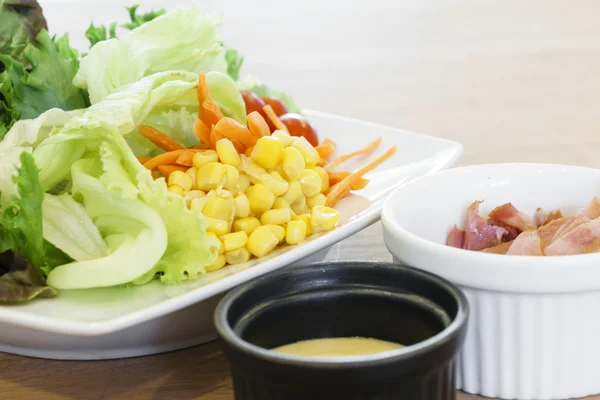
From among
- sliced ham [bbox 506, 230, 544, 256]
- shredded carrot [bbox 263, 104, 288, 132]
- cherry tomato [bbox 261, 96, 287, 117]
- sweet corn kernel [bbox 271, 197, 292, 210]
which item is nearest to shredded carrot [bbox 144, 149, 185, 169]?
sweet corn kernel [bbox 271, 197, 292, 210]

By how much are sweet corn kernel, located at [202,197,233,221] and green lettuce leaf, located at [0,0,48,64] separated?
0.60 metres

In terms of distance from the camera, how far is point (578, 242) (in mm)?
1403

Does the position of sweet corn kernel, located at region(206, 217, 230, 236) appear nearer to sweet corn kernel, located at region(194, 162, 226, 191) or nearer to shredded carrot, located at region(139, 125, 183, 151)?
sweet corn kernel, located at region(194, 162, 226, 191)

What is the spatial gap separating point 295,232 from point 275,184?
0.40 feet

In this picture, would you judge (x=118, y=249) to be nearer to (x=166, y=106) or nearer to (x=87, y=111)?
(x=87, y=111)

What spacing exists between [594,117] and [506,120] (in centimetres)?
33

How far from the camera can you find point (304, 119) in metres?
2.54

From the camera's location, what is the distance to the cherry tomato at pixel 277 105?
2.62m

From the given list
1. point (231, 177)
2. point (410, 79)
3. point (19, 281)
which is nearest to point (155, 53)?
point (231, 177)

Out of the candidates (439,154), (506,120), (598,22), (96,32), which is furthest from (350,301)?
(598,22)

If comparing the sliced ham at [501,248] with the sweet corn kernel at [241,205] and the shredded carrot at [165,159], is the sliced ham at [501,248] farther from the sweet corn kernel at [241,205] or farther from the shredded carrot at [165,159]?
the shredded carrot at [165,159]

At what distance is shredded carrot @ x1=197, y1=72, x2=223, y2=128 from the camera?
6.03 feet

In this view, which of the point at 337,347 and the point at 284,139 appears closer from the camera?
the point at 337,347

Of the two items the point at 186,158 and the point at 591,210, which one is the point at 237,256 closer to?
the point at 186,158
